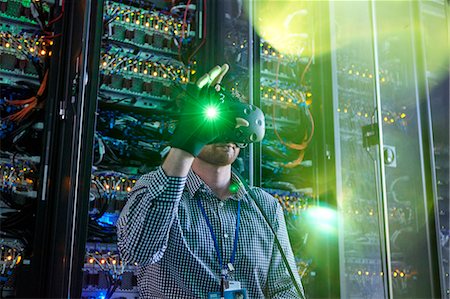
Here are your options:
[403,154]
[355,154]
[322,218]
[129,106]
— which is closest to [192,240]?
[129,106]

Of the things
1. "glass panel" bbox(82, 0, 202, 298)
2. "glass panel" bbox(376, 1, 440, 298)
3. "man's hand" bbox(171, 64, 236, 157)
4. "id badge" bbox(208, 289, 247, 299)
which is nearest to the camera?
"man's hand" bbox(171, 64, 236, 157)

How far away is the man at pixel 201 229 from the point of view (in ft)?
4.70

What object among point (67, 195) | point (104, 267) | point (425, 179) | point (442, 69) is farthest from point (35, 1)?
point (442, 69)

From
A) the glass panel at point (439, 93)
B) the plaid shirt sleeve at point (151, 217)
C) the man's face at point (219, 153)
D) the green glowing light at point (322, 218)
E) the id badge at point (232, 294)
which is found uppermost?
the glass panel at point (439, 93)

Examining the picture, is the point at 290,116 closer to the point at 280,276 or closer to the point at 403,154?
the point at 403,154

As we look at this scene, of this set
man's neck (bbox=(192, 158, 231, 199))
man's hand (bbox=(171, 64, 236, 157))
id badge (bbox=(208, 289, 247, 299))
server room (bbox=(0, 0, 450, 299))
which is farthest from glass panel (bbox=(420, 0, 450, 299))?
man's hand (bbox=(171, 64, 236, 157))

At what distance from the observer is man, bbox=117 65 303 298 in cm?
143

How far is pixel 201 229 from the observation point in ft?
5.55

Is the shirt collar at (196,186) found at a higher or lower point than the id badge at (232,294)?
higher

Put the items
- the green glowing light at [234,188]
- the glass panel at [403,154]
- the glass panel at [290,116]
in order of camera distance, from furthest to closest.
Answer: the glass panel at [403,154]
the glass panel at [290,116]
the green glowing light at [234,188]

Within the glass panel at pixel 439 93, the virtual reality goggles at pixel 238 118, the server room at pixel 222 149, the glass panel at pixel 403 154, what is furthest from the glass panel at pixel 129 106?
the glass panel at pixel 439 93

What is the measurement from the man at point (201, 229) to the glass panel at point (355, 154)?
3.72 ft

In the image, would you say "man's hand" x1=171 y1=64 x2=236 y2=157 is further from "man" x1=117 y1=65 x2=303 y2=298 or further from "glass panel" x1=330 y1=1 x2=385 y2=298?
"glass panel" x1=330 y1=1 x2=385 y2=298

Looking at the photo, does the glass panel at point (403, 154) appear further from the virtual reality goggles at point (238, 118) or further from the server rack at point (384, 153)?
the virtual reality goggles at point (238, 118)
